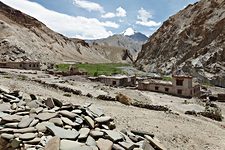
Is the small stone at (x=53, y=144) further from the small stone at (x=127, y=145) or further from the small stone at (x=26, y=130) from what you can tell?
the small stone at (x=127, y=145)

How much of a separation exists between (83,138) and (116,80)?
129 ft

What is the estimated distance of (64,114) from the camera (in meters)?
9.09

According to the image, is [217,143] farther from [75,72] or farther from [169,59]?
[169,59]

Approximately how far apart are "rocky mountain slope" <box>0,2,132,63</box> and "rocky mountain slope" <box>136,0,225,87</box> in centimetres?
3521

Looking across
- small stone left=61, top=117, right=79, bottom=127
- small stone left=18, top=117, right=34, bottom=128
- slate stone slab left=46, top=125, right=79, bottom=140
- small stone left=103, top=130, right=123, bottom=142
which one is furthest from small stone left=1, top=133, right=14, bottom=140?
small stone left=103, top=130, right=123, bottom=142

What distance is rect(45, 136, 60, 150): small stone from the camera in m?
7.20

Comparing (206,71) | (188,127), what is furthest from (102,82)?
(188,127)

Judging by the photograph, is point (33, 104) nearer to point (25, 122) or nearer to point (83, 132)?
point (25, 122)

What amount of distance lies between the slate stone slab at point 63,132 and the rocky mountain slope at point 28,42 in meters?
75.4

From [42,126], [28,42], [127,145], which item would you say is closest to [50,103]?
[42,126]

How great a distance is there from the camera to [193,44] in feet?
252

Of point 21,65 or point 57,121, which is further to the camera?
point 21,65

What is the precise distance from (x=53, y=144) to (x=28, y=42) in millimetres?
97087

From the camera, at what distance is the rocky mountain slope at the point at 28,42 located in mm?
87438
